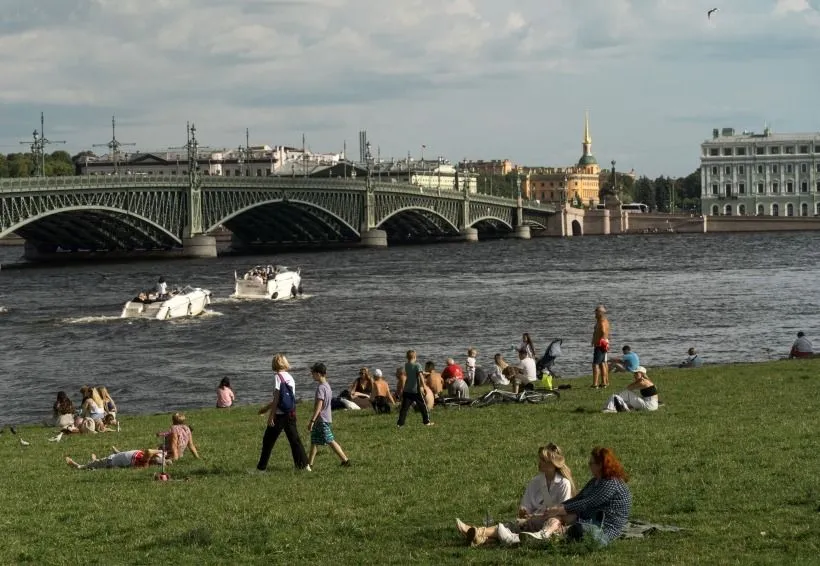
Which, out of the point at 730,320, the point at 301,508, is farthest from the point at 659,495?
the point at 730,320

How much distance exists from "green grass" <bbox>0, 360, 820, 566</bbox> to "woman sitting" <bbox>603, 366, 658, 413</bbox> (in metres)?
0.30

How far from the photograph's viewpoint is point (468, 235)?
6083 inches

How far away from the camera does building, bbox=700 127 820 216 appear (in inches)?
7525

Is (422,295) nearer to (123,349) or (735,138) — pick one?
(123,349)

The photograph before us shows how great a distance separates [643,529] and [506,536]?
3.45 ft

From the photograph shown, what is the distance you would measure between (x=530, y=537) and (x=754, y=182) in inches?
7307

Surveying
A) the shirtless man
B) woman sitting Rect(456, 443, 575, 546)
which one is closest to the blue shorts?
woman sitting Rect(456, 443, 575, 546)

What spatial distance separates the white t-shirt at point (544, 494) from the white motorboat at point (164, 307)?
4450cm

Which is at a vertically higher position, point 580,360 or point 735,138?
point 735,138

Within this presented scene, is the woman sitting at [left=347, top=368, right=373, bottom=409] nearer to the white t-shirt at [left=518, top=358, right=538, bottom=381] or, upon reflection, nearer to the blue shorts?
the white t-shirt at [left=518, top=358, right=538, bottom=381]

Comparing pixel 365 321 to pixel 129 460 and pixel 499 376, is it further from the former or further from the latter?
pixel 129 460

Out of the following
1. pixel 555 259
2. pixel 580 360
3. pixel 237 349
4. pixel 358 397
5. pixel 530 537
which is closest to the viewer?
pixel 530 537

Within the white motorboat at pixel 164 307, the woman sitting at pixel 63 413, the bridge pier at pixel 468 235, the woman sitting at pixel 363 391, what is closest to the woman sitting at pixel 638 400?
the woman sitting at pixel 363 391

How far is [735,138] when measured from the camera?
19525cm
